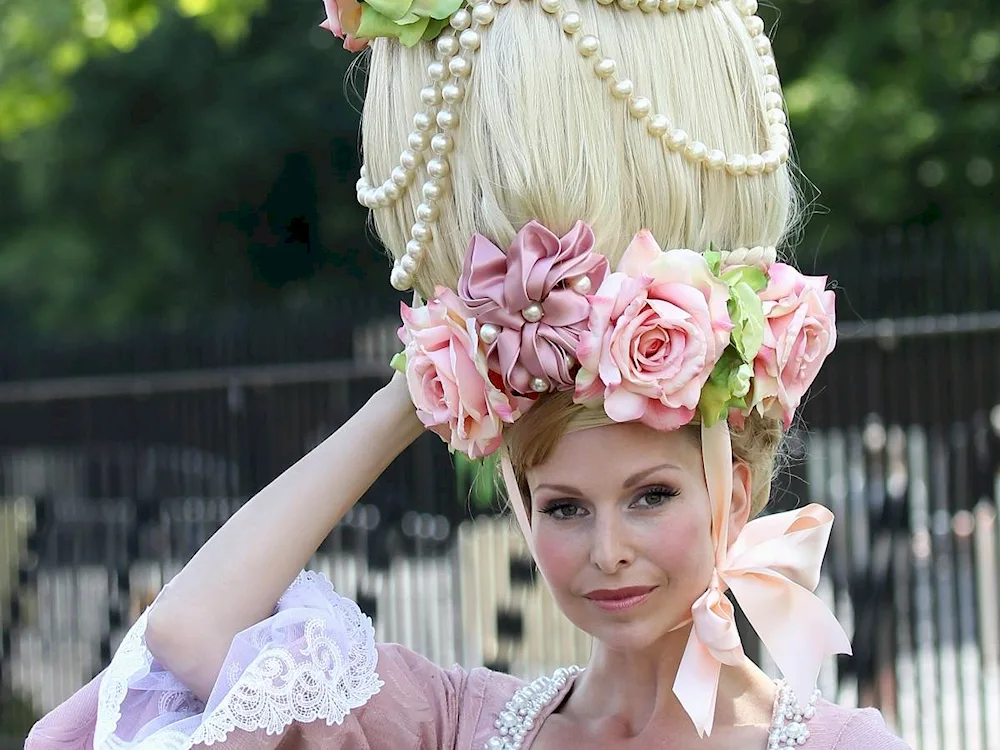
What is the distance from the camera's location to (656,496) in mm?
2223

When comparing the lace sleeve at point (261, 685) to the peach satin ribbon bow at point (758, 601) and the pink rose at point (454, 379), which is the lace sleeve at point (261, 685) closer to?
the pink rose at point (454, 379)

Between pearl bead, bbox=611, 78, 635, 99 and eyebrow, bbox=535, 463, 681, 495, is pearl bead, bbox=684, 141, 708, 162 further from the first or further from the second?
eyebrow, bbox=535, 463, 681, 495

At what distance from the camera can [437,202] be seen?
220cm

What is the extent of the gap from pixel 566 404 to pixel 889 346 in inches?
138

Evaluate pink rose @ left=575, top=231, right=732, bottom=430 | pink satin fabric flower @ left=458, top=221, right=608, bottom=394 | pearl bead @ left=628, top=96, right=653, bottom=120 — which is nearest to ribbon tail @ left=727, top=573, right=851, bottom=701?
pink rose @ left=575, top=231, right=732, bottom=430

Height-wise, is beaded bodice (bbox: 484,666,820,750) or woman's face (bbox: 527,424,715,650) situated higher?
woman's face (bbox: 527,424,715,650)

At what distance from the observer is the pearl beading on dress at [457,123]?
6.95 feet

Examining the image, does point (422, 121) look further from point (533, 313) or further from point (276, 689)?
point (276, 689)

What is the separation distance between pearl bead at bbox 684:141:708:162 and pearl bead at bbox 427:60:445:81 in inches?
14.5

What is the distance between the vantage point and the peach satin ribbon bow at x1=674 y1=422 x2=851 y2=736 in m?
2.24

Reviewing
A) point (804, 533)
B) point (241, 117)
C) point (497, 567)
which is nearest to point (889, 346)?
point (497, 567)

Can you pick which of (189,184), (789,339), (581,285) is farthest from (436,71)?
(189,184)

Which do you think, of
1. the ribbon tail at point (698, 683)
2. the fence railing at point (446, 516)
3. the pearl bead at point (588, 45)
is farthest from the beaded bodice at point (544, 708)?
the fence railing at point (446, 516)

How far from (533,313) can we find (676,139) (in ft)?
1.06
